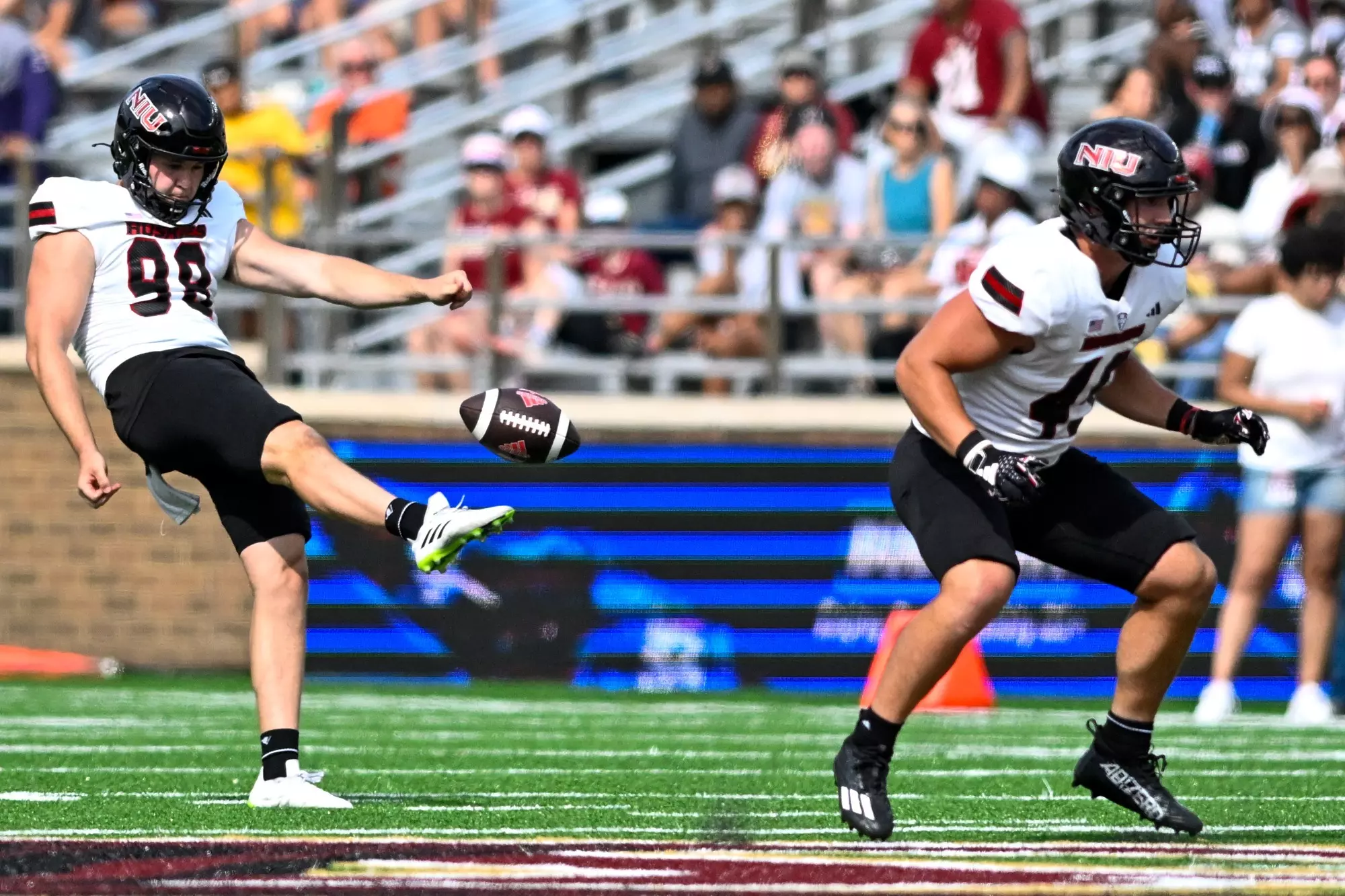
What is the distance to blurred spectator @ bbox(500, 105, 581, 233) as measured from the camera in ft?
40.2

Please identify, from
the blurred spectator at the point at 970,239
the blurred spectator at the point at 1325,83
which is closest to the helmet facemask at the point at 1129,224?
the blurred spectator at the point at 970,239

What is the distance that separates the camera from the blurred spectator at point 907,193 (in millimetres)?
11719

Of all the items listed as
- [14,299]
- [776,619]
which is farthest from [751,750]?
[14,299]

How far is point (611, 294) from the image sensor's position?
38.8 ft

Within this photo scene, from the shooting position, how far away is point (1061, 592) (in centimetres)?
1107

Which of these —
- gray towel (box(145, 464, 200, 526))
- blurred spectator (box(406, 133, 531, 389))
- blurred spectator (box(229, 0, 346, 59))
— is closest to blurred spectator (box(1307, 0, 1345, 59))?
blurred spectator (box(406, 133, 531, 389))

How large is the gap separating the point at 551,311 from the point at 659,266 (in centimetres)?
93

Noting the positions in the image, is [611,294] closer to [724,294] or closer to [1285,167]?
[724,294]

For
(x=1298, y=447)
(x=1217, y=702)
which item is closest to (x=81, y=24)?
(x=1298, y=447)

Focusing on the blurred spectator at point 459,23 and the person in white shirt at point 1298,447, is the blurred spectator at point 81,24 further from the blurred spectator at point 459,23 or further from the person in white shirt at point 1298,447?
the person in white shirt at point 1298,447

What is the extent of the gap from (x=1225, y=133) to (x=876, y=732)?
7137 mm

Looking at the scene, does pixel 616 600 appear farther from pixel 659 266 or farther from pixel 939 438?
pixel 939 438

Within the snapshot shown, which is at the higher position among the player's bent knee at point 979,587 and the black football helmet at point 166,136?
the black football helmet at point 166,136

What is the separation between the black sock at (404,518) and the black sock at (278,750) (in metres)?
0.76
